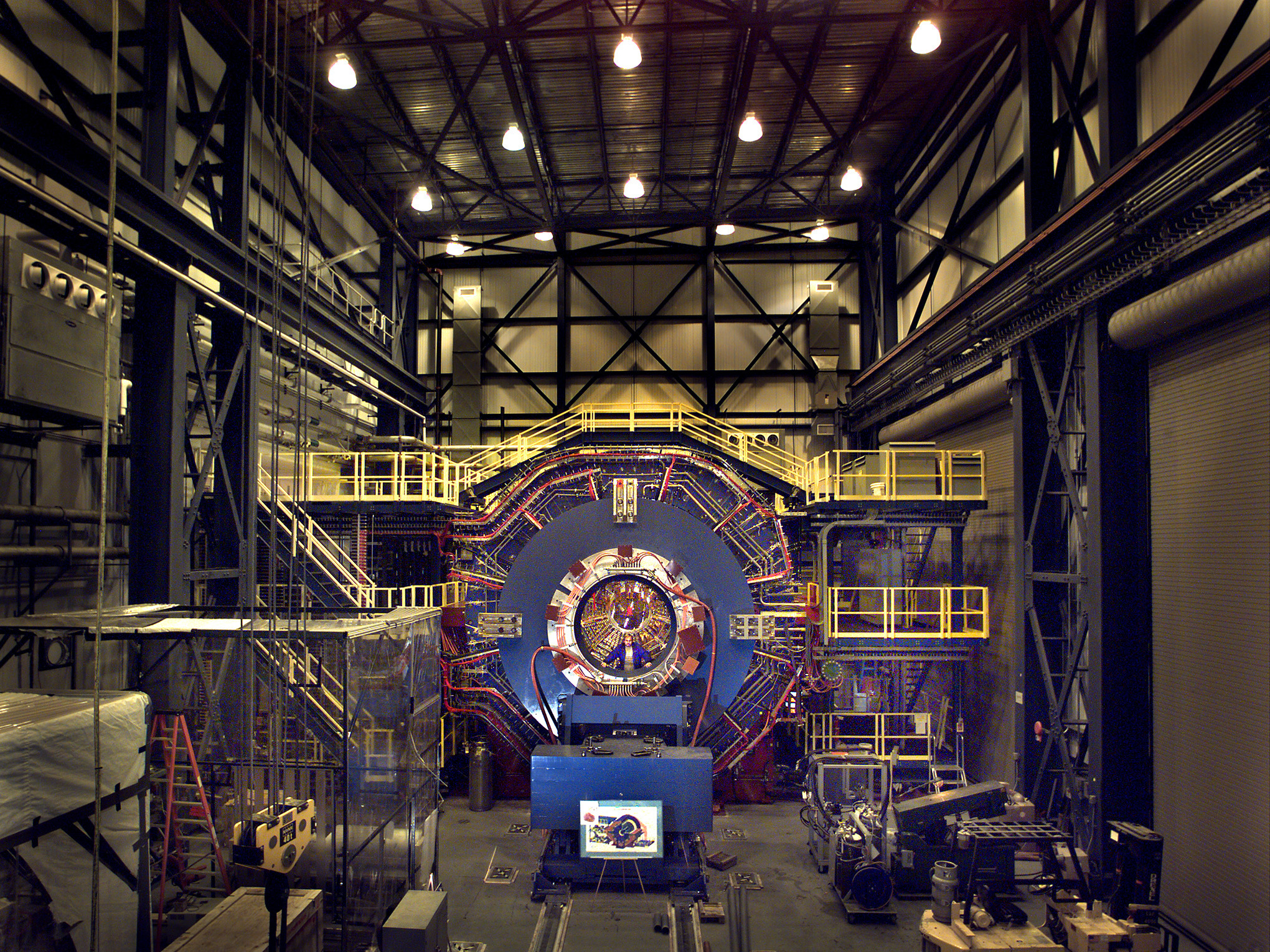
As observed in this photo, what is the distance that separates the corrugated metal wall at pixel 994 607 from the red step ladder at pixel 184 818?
11882 mm

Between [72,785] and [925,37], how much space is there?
13.7 m

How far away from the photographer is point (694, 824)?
31.5ft

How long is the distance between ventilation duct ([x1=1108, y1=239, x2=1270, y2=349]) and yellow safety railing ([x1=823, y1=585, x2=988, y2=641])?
517 cm

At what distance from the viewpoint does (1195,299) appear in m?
7.97

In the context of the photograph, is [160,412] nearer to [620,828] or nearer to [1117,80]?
[620,828]

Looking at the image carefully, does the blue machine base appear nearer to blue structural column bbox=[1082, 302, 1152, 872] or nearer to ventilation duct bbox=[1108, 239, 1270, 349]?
blue structural column bbox=[1082, 302, 1152, 872]

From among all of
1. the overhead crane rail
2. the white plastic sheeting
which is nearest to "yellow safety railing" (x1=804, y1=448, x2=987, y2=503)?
the overhead crane rail

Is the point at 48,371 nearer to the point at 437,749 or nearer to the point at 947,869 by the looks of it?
the point at 437,749

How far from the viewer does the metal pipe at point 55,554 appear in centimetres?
967

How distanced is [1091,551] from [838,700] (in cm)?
628

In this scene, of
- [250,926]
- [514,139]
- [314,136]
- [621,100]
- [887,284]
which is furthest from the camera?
[887,284]

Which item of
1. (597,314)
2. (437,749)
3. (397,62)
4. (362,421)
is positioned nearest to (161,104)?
(397,62)

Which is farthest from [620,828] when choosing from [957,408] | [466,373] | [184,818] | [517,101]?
[466,373]

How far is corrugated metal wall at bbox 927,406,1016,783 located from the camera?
521 inches
